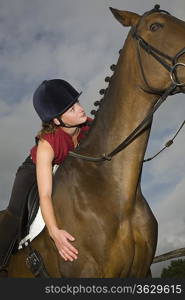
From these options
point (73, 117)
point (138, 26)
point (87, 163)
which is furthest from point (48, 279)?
point (138, 26)

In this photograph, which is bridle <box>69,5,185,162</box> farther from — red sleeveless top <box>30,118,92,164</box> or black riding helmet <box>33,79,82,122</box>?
black riding helmet <box>33,79,82,122</box>

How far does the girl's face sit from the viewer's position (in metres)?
6.02

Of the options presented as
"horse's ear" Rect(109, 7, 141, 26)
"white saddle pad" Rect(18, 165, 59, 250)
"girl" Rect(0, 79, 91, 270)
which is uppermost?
"horse's ear" Rect(109, 7, 141, 26)

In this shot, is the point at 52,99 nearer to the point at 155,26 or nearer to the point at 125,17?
the point at 125,17

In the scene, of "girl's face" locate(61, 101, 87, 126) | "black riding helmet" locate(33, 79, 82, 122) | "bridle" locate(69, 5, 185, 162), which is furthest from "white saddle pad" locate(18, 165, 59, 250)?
"bridle" locate(69, 5, 185, 162)

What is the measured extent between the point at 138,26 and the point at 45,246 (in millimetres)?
3128

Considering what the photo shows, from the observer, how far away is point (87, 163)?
5.76 m

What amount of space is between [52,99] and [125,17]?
4.87ft

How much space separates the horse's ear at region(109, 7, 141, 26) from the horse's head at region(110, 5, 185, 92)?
6.9 inches

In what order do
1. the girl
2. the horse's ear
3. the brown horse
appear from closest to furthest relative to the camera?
the brown horse
the girl
the horse's ear

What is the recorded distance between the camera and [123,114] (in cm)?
560

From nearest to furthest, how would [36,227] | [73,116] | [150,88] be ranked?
[150,88], [36,227], [73,116]

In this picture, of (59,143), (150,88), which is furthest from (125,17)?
(59,143)

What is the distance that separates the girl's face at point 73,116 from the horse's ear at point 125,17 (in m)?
1.33
